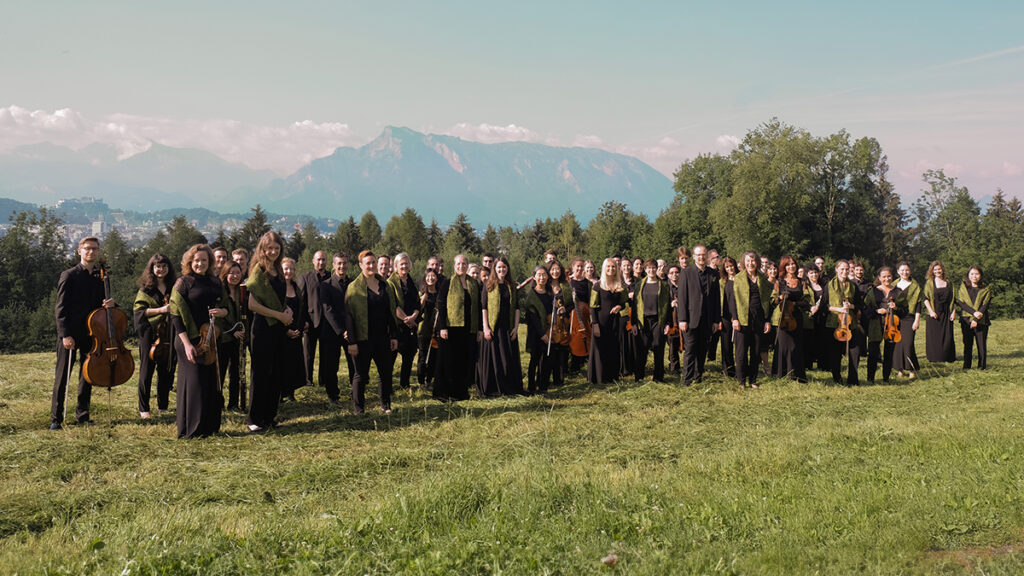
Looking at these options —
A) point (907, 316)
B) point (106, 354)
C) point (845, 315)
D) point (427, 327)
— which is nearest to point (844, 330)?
point (845, 315)

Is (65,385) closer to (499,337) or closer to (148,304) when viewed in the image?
(148,304)

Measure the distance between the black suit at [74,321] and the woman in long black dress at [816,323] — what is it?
1047 cm

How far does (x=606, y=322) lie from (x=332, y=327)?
15.3 feet

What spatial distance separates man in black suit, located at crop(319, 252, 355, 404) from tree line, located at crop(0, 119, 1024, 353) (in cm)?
2614

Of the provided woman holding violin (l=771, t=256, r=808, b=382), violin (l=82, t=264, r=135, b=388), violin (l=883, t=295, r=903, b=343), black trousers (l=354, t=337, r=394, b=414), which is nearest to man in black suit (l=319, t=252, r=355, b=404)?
black trousers (l=354, t=337, r=394, b=414)

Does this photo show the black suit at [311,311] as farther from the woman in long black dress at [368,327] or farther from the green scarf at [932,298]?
the green scarf at [932,298]

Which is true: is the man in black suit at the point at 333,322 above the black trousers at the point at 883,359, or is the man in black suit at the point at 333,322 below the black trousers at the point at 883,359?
above

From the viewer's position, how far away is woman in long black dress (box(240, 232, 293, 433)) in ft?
26.9

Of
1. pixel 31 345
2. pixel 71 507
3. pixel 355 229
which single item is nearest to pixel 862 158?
pixel 355 229

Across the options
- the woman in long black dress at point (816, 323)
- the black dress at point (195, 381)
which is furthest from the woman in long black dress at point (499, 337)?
the woman in long black dress at point (816, 323)

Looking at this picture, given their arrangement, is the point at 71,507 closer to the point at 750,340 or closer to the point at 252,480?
the point at 252,480

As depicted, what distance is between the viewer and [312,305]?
34.5 feet

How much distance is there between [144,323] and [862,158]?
209ft

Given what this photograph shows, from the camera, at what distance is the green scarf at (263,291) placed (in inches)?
321
